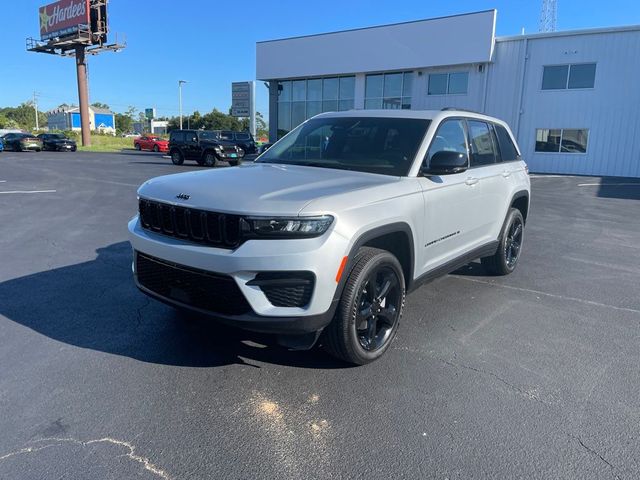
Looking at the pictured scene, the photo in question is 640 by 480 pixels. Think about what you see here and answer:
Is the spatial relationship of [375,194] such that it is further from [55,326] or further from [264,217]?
[55,326]

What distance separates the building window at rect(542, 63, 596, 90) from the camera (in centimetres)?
2403

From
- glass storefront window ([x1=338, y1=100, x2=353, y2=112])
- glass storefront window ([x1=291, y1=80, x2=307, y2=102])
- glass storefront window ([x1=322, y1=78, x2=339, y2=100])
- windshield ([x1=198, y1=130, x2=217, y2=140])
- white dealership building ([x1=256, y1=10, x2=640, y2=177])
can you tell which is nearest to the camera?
white dealership building ([x1=256, y1=10, x2=640, y2=177])

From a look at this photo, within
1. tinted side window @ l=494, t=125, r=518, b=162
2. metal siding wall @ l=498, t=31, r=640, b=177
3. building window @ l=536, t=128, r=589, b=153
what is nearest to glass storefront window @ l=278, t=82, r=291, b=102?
metal siding wall @ l=498, t=31, r=640, b=177

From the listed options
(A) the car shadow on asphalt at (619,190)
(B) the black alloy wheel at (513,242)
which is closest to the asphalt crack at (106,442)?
(B) the black alloy wheel at (513,242)

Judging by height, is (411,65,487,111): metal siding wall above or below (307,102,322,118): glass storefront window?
above

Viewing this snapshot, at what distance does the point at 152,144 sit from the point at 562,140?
35323 millimetres

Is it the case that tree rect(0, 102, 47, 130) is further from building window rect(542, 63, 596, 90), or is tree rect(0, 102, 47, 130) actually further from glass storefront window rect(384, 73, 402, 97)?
building window rect(542, 63, 596, 90)

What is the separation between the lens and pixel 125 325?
4156mm

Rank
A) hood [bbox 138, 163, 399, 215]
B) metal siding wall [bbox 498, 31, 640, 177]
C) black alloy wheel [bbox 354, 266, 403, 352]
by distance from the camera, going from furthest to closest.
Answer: metal siding wall [bbox 498, 31, 640, 177]
black alloy wheel [bbox 354, 266, 403, 352]
hood [bbox 138, 163, 399, 215]

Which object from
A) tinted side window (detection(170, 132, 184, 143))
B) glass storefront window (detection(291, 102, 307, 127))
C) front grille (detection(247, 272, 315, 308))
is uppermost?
glass storefront window (detection(291, 102, 307, 127))

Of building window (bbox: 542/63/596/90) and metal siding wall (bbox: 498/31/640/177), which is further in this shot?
Answer: building window (bbox: 542/63/596/90)

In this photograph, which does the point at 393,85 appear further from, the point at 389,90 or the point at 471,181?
the point at 471,181

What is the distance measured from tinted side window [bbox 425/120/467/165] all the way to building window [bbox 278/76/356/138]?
26349 mm

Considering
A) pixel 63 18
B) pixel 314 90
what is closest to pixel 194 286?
pixel 314 90
